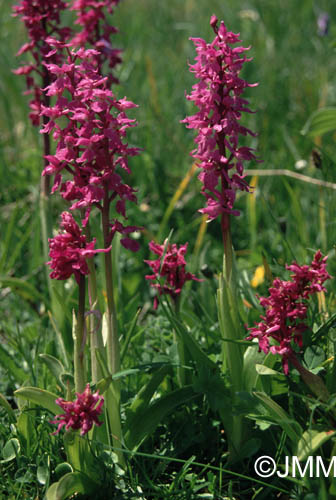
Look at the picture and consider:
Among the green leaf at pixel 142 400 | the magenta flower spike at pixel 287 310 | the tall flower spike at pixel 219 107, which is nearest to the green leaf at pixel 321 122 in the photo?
the tall flower spike at pixel 219 107

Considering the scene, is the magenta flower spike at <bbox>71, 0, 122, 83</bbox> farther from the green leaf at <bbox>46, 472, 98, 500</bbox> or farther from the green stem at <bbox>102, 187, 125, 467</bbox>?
the green leaf at <bbox>46, 472, 98, 500</bbox>

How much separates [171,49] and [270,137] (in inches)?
83.7

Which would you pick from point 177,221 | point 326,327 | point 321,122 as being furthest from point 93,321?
point 177,221

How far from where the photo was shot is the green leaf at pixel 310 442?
1.61 metres

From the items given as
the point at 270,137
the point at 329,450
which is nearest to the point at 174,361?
the point at 329,450

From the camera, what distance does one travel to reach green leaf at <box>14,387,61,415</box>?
5.75 feet

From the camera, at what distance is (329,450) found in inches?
70.9

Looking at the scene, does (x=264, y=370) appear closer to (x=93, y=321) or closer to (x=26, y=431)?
(x=93, y=321)

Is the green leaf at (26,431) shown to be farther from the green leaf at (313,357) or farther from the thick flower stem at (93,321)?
the green leaf at (313,357)

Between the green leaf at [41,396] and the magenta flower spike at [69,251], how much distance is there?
0.37 meters

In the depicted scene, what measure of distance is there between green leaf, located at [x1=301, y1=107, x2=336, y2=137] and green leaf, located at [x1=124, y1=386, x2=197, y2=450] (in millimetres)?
1320

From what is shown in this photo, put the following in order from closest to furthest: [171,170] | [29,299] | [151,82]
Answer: [29,299]
[171,170]
[151,82]

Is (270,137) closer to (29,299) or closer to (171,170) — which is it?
(171,170)

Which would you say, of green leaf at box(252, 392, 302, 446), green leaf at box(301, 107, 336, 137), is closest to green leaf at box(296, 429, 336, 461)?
green leaf at box(252, 392, 302, 446)
